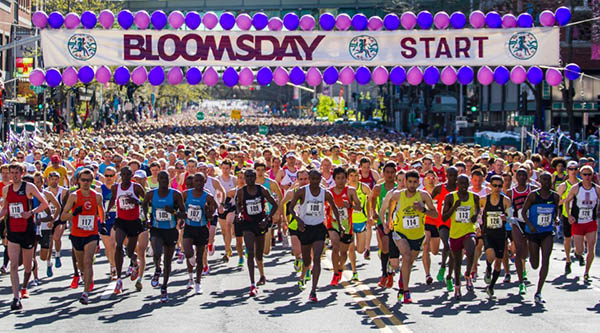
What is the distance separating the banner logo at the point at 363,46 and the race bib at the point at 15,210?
36.3ft

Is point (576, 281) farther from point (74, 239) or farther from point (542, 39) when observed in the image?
point (542, 39)

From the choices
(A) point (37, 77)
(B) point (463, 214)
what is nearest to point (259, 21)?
(A) point (37, 77)

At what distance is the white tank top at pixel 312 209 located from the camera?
40.3 ft

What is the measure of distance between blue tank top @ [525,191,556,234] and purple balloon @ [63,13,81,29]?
1204 centimetres

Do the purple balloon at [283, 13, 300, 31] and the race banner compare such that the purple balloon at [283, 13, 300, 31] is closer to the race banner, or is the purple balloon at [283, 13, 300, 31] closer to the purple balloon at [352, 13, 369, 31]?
the race banner

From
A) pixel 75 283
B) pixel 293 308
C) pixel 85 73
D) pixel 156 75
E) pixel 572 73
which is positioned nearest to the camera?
pixel 293 308

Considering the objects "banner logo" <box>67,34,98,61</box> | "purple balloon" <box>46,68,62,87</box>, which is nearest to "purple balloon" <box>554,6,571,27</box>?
"banner logo" <box>67,34,98,61</box>

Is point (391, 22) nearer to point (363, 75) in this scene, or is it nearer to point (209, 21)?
point (363, 75)

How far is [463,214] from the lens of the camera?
12.0 metres

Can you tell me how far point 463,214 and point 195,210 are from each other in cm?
339

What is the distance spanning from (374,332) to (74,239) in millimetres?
4237

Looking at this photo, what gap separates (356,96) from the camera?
129m

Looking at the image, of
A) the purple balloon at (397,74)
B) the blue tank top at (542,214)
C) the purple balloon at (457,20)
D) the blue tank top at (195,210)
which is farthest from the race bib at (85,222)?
the purple balloon at (457,20)

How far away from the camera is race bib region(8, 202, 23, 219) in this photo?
38.4 ft
